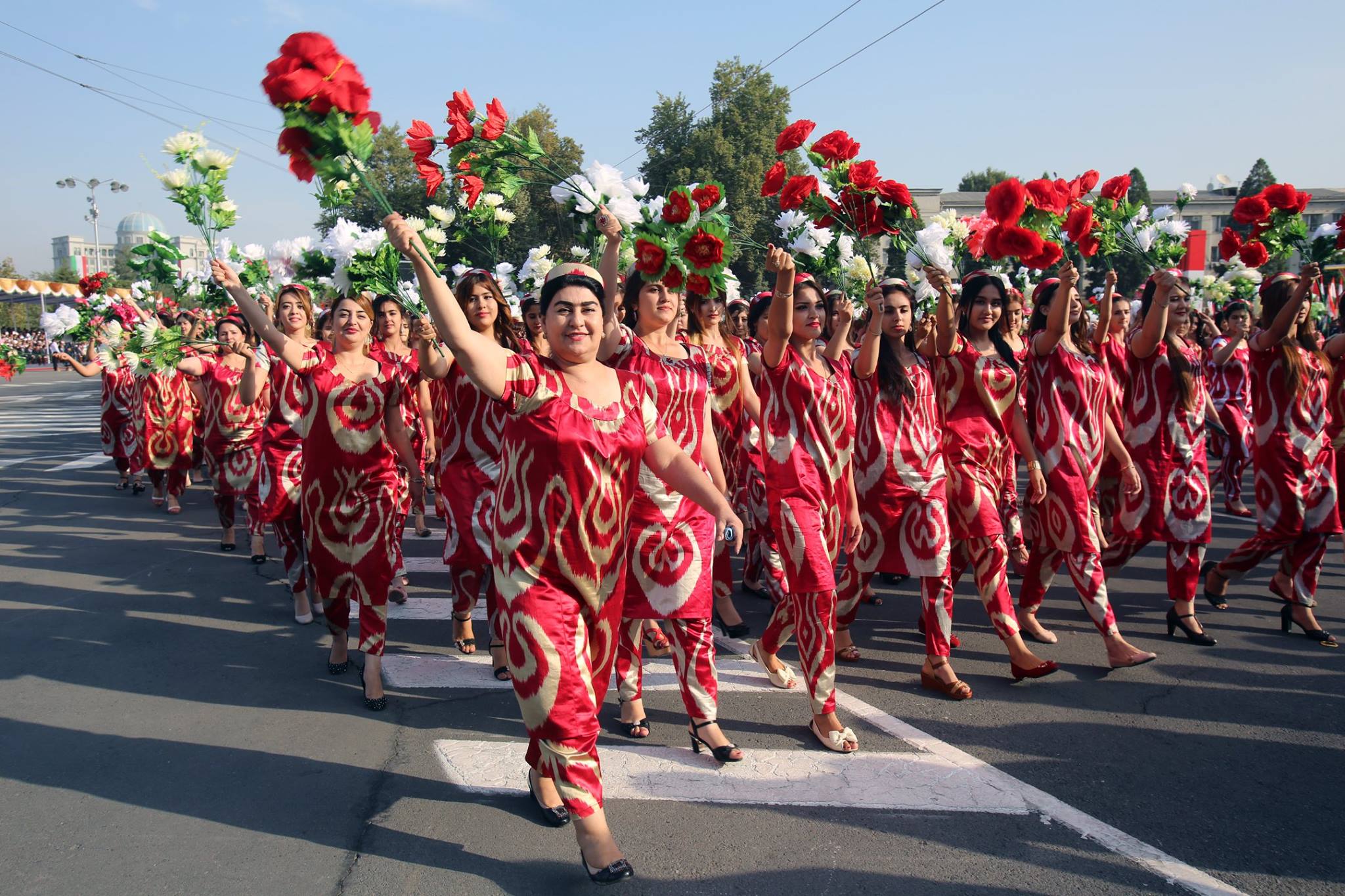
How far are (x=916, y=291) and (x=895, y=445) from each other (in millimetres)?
863

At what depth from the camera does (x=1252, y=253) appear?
6816 millimetres

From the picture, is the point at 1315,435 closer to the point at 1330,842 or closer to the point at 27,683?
the point at 1330,842

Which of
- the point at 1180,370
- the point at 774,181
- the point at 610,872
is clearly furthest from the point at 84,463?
the point at 1180,370

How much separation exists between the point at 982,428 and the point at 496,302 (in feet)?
9.29

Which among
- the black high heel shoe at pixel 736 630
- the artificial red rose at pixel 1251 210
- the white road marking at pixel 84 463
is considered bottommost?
the black high heel shoe at pixel 736 630

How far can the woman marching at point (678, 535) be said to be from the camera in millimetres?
4457

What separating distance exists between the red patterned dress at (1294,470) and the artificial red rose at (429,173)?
17.2 ft

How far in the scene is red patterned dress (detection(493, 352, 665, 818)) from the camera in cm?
341

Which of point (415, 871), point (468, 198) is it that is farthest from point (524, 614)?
point (468, 198)

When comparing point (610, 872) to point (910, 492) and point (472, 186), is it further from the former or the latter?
point (472, 186)

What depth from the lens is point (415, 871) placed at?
3510 mm

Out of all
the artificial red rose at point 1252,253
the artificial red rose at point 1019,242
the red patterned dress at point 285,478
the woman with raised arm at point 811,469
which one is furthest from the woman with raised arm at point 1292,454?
the red patterned dress at point 285,478

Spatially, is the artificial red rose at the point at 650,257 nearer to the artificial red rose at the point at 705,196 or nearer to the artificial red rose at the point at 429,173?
the artificial red rose at the point at 705,196

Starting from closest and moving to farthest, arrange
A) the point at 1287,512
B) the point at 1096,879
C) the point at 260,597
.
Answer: the point at 1096,879 → the point at 1287,512 → the point at 260,597
